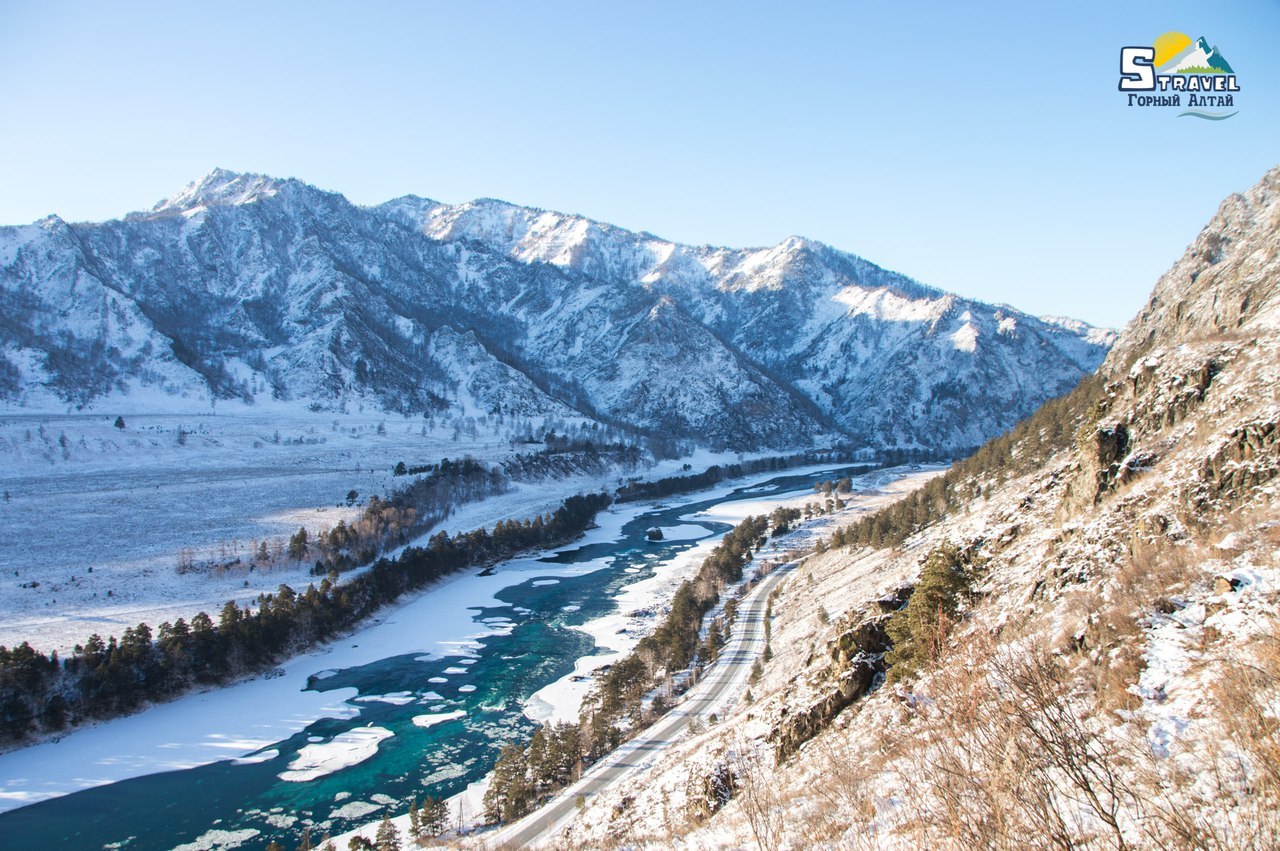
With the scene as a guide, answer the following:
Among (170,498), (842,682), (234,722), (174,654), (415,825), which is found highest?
(842,682)

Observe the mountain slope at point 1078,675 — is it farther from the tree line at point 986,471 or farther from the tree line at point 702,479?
the tree line at point 702,479

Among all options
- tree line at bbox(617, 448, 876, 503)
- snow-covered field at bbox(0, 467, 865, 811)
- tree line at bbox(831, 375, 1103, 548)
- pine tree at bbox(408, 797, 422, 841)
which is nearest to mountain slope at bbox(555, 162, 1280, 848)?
pine tree at bbox(408, 797, 422, 841)

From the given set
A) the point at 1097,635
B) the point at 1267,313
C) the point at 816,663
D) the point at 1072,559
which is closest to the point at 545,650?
the point at 816,663

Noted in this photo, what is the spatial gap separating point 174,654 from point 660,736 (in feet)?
115

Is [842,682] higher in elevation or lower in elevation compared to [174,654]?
higher

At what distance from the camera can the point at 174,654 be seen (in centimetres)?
4453

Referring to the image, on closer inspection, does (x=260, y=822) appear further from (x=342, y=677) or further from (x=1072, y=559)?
(x=1072, y=559)

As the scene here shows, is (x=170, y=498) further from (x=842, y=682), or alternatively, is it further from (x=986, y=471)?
(x=986, y=471)

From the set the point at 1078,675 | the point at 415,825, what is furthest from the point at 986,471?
the point at 415,825

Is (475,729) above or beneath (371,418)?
beneath

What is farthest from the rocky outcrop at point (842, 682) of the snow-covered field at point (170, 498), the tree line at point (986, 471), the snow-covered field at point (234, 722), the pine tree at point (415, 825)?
the snow-covered field at point (170, 498)

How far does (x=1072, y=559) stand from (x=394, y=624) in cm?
5607

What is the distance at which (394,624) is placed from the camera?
197 ft

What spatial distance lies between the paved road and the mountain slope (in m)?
3.22
